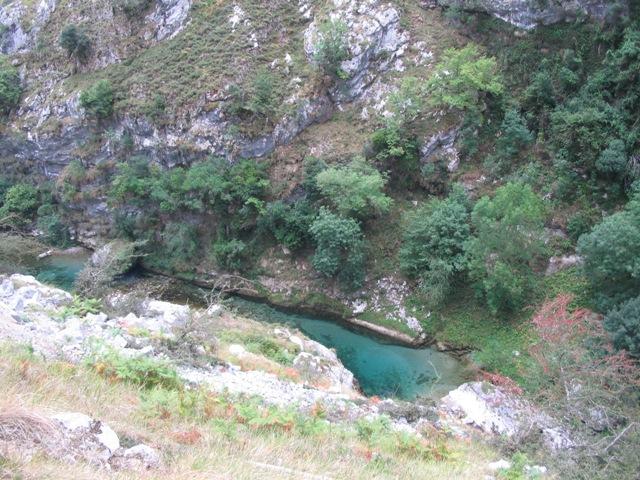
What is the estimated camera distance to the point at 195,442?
638 cm

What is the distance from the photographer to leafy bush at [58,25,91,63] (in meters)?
30.3

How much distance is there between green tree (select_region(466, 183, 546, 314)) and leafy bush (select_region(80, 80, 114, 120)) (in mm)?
21869

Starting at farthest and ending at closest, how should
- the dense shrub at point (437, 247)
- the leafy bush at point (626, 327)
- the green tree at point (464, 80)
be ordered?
the green tree at point (464, 80) < the dense shrub at point (437, 247) < the leafy bush at point (626, 327)

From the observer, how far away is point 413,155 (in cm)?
2608

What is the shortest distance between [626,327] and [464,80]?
14.5 metres

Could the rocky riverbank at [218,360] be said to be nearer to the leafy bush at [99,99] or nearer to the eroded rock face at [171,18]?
the leafy bush at [99,99]

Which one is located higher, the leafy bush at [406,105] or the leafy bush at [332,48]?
the leafy bush at [332,48]

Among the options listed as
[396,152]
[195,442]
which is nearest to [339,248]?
[396,152]

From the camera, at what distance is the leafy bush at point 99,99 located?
28688 millimetres

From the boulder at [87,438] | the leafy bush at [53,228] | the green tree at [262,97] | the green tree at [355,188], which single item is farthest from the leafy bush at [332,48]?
the boulder at [87,438]

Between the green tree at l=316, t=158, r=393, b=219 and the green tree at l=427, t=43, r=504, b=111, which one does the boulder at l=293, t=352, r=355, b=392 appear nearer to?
the green tree at l=316, t=158, r=393, b=219

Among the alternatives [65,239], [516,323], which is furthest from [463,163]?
[65,239]

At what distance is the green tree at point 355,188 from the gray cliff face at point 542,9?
11256 mm

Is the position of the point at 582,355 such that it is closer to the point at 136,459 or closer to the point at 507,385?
the point at 507,385
